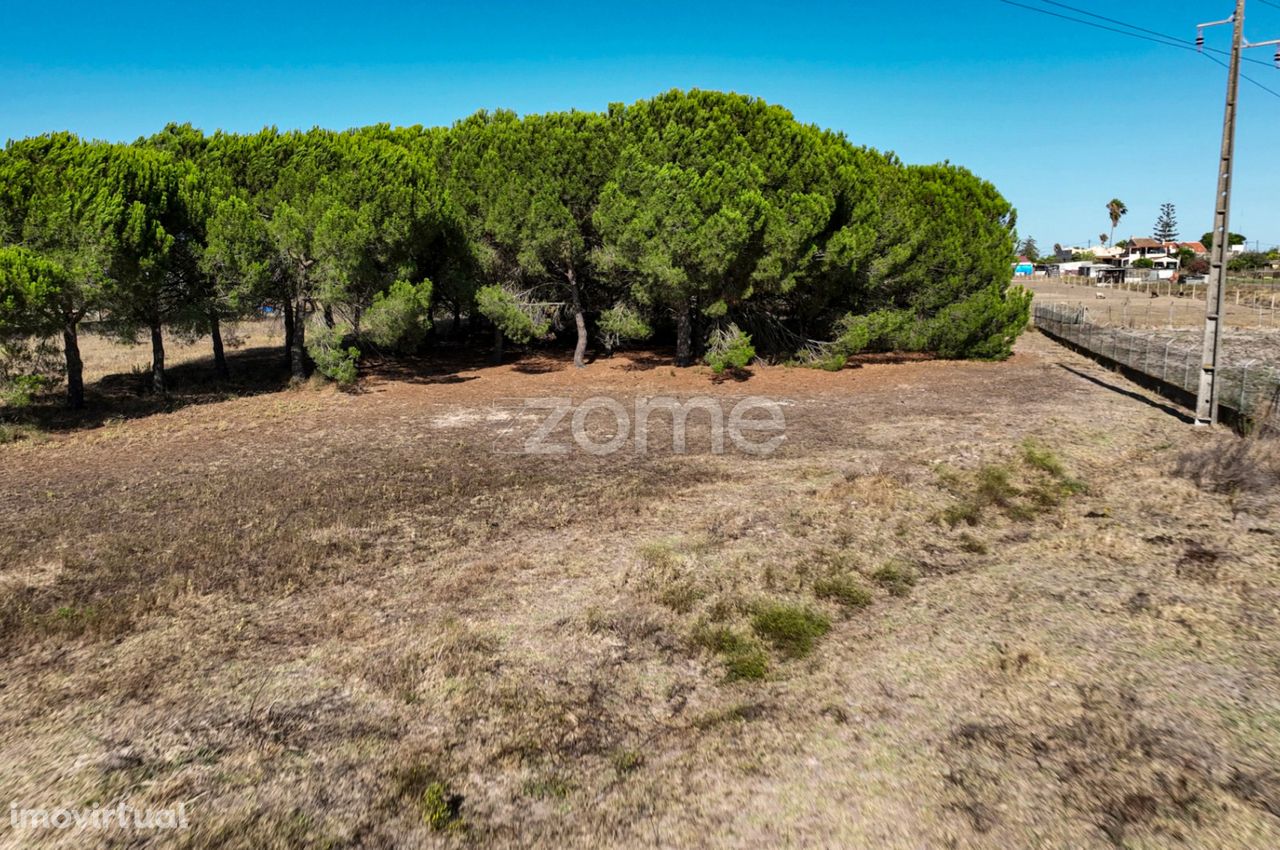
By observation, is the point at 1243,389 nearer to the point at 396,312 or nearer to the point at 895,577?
the point at 895,577

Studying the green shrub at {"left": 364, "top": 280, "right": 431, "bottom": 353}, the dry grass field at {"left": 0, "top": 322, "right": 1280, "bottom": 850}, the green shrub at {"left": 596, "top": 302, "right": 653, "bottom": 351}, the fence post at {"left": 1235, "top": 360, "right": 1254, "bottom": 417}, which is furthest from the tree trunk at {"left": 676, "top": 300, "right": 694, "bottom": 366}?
the fence post at {"left": 1235, "top": 360, "right": 1254, "bottom": 417}

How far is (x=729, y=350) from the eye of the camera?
1938cm

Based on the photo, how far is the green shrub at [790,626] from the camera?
541cm

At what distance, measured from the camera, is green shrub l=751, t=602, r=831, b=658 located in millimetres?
5410

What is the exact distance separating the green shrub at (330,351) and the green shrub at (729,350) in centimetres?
958

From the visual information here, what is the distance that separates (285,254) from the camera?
17.2 meters

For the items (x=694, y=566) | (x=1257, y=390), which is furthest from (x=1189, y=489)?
(x=694, y=566)

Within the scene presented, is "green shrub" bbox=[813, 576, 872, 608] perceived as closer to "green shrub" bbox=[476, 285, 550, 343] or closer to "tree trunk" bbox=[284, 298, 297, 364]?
"green shrub" bbox=[476, 285, 550, 343]

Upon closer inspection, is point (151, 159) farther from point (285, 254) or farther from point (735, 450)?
point (735, 450)

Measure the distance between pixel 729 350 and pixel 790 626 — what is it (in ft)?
46.7

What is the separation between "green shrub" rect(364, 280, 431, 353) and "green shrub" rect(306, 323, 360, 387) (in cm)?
81

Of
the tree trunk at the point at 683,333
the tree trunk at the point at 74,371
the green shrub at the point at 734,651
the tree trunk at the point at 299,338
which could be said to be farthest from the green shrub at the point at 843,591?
the tree trunk at the point at 299,338

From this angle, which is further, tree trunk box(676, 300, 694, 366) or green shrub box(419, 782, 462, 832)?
tree trunk box(676, 300, 694, 366)

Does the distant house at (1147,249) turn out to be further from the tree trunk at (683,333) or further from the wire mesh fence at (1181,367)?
the tree trunk at (683,333)
